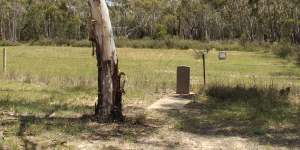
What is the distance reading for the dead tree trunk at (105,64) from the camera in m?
9.79

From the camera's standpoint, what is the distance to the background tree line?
71500 millimetres

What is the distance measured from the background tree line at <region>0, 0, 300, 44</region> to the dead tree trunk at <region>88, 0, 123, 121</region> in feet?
197

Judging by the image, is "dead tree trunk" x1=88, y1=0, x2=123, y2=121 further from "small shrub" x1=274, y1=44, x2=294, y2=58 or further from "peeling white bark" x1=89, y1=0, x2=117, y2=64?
"small shrub" x1=274, y1=44, x2=294, y2=58

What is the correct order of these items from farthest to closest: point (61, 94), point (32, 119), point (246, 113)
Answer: point (61, 94) < point (246, 113) < point (32, 119)

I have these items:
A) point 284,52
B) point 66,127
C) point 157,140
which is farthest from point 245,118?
point 284,52

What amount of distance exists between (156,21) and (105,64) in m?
69.7

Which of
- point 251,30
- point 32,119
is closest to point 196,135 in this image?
point 32,119

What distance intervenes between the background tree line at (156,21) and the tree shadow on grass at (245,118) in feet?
187

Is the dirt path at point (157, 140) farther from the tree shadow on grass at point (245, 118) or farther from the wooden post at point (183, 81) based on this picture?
the wooden post at point (183, 81)

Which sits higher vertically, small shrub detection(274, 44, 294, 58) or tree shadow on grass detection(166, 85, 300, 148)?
tree shadow on grass detection(166, 85, 300, 148)

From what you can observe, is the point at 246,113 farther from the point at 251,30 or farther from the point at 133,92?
the point at 251,30

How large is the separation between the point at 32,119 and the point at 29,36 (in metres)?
70.9

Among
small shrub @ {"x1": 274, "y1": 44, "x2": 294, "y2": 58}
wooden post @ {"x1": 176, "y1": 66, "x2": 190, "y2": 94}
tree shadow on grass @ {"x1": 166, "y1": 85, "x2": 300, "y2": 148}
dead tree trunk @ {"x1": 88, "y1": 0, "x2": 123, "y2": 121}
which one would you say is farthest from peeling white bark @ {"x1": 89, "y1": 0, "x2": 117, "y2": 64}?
small shrub @ {"x1": 274, "y1": 44, "x2": 294, "y2": 58}

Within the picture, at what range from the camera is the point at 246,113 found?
11.2m
